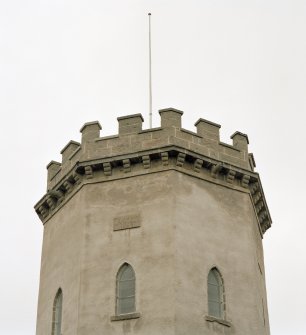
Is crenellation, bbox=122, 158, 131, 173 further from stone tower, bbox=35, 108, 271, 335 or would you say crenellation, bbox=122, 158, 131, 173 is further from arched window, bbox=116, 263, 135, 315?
arched window, bbox=116, 263, 135, 315

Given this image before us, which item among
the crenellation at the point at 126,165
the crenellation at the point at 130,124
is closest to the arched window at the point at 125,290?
the crenellation at the point at 126,165

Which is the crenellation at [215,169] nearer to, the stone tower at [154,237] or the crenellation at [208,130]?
the stone tower at [154,237]

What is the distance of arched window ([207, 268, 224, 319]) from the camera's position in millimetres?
23688

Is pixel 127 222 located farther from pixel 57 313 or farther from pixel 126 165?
pixel 57 313

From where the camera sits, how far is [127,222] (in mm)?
24453

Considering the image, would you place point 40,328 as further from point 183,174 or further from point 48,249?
point 183,174

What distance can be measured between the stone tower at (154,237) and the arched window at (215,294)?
0.03 meters

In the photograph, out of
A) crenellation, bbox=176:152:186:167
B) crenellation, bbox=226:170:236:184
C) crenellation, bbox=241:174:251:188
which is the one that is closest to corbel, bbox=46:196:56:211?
crenellation, bbox=176:152:186:167

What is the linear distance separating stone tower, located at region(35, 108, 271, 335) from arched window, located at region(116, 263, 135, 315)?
0.03 meters

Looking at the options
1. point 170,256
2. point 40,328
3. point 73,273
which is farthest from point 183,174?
point 40,328

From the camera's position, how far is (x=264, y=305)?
26.2 meters

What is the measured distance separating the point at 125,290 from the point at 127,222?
2.00 meters

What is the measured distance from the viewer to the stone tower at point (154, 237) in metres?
23.2

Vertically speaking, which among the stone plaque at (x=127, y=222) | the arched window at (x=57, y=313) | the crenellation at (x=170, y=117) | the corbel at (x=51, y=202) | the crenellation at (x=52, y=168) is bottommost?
the arched window at (x=57, y=313)
